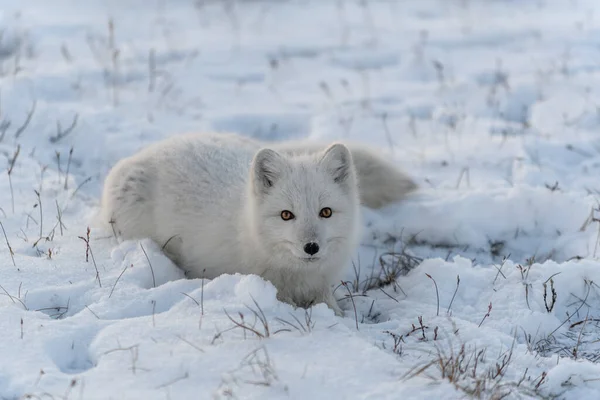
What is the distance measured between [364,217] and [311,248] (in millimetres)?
1887

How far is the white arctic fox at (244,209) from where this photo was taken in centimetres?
388

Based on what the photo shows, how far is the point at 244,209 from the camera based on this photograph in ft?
13.8

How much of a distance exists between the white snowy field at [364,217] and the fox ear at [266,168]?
0.60 metres

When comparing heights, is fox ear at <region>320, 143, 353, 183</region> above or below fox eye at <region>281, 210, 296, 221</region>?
above

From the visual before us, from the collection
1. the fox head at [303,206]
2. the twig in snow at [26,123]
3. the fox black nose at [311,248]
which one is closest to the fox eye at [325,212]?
the fox head at [303,206]

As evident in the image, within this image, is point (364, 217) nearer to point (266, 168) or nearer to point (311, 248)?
point (266, 168)

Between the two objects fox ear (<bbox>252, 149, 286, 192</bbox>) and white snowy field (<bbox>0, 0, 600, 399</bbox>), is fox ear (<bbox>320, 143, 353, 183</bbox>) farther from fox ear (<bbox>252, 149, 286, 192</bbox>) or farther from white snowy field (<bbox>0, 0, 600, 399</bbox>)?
white snowy field (<bbox>0, 0, 600, 399</bbox>)

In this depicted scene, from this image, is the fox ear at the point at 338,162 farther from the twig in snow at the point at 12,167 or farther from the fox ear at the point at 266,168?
the twig in snow at the point at 12,167

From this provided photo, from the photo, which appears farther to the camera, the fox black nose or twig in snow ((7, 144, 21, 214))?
twig in snow ((7, 144, 21, 214))

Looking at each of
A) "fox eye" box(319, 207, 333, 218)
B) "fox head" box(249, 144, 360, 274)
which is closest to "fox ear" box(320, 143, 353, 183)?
"fox head" box(249, 144, 360, 274)

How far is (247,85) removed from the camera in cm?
885

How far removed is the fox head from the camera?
378 centimetres

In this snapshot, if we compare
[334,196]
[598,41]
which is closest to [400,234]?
[334,196]

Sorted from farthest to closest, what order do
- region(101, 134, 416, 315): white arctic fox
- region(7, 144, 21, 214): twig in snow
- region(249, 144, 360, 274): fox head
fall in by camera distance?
region(7, 144, 21, 214): twig in snow → region(101, 134, 416, 315): white arctic fox → region(249, 144, 360, 274): fox head
